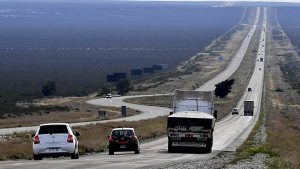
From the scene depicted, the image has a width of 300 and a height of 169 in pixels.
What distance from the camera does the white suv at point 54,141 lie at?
36.8 metres

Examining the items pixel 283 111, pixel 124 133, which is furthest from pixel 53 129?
pixel 283 111

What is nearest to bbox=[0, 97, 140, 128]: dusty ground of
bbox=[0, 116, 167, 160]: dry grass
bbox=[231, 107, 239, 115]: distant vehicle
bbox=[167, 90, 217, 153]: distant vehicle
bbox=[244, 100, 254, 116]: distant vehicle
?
bbox=[0, 116, 167, 160]: dry grass

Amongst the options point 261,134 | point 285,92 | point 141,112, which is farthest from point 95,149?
point 285,92

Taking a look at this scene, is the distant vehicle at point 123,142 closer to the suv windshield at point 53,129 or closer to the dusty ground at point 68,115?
the suv windshield at point 53,129

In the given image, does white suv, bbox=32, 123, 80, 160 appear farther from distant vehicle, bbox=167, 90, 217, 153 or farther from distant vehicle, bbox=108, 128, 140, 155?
distant vehicle, bbox=167, 90, 217, 153

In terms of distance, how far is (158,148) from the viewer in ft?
180

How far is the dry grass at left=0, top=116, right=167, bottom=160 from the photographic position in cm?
4480

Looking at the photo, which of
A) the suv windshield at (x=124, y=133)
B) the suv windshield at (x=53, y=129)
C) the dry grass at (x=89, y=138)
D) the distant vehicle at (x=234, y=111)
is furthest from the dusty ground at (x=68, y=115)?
the suv windshield at (x=53, y=129)

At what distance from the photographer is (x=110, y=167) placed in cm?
3338

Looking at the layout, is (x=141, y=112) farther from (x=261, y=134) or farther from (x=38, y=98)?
(x=261, y=134)

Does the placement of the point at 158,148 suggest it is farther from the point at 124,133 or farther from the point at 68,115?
the point at 68,115

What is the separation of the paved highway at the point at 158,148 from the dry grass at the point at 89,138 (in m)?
2.85

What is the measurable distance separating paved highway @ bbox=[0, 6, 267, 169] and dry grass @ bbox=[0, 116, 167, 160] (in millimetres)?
2853

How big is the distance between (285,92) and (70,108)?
44.9 metres
